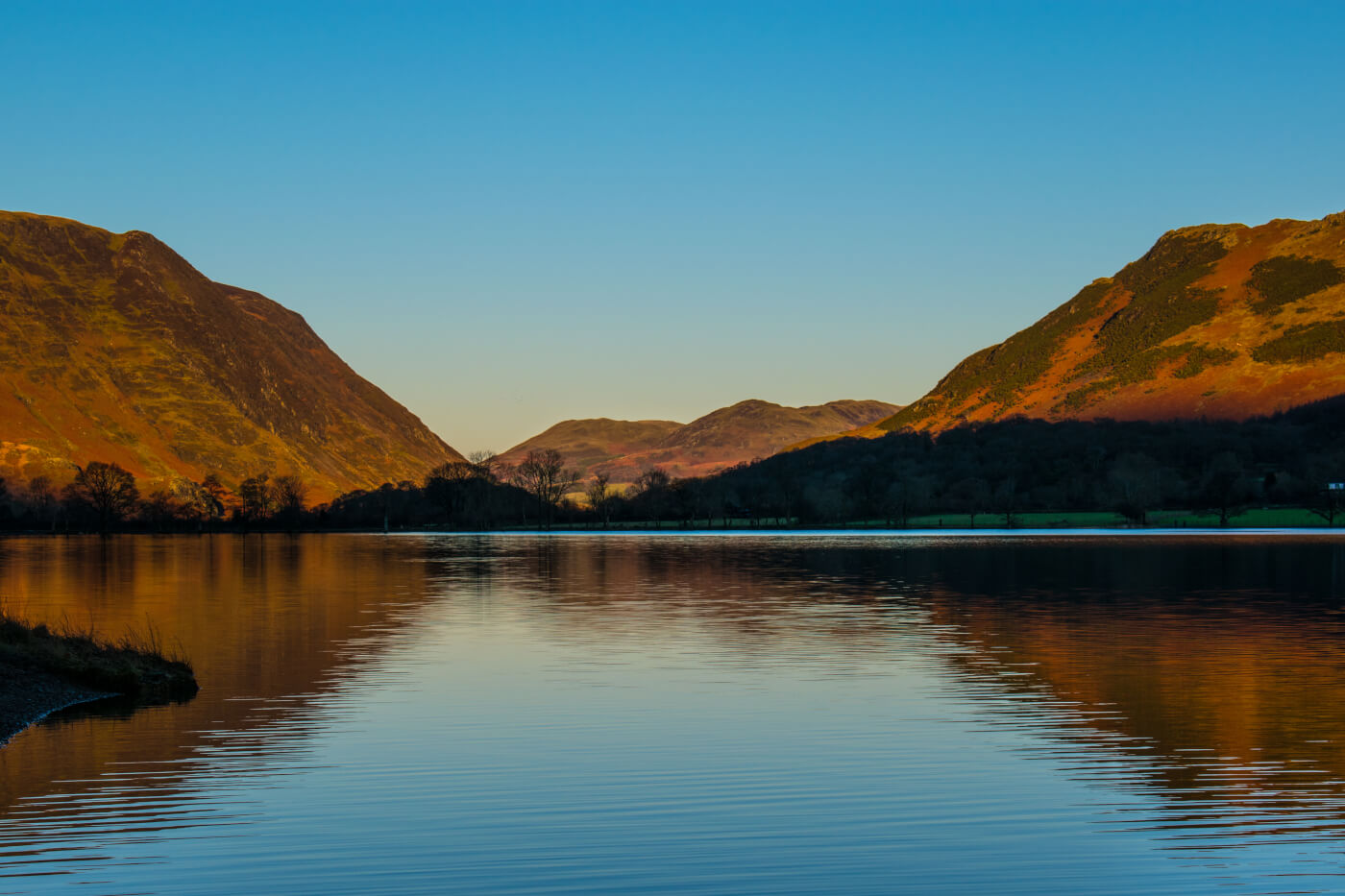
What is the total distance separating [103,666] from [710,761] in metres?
18.4

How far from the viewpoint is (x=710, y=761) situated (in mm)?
24250

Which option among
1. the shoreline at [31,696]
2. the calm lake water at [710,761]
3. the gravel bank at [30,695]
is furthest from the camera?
the gravel bank at [30,695]

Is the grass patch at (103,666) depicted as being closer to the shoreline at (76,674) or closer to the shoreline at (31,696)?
the shoreline at (76,674)

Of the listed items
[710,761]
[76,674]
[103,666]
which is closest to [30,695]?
[76,674]

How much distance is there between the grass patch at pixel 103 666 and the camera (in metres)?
33.0

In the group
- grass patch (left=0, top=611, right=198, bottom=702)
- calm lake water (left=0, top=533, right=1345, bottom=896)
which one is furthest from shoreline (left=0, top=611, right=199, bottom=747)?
calm lake water (left=0, top=533, right=1345, bottom=896)

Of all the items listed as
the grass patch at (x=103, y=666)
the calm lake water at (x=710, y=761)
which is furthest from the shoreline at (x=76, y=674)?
the calm lake water at (x=710, y=761)

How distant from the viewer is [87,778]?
22.3 meters

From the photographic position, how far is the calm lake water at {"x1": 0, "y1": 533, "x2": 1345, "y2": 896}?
55.0 feet

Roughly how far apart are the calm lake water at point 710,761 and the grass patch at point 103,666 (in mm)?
1257

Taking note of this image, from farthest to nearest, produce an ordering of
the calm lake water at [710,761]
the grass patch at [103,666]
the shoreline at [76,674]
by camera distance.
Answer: the grass patch at [103,666]
the shoreline at [76,674]
the calm lake water at [710,761]

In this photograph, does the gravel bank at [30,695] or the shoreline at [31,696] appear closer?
the shoreline at [31,696]

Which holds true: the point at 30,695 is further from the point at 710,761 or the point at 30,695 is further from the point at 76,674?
the point at 710,761

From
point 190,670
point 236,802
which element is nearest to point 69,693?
point 190,670
